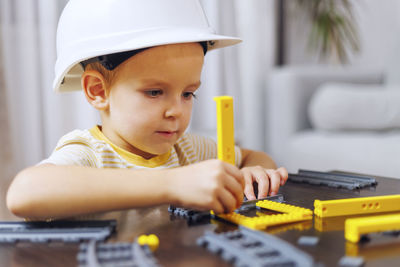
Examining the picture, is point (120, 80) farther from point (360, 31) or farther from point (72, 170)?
point (360, 31)

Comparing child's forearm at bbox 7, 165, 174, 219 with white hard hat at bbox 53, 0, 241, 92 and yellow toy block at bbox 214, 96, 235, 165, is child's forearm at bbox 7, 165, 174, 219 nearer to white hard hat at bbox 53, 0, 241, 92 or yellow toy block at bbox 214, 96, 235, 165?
yellow toy block at bbox 214, 96, 235, 165

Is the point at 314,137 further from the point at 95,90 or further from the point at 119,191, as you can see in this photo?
the point at 119,191

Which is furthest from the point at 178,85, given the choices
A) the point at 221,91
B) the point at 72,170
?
the point at 221,91

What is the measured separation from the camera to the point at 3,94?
5.46ft

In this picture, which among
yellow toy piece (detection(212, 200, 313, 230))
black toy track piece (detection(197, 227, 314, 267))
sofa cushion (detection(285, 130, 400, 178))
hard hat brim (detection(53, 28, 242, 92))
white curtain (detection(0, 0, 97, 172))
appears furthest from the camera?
white curtain (detection(0, 0, 97, 172))

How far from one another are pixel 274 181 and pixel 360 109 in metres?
1.27

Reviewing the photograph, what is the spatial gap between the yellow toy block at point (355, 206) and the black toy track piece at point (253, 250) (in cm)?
13

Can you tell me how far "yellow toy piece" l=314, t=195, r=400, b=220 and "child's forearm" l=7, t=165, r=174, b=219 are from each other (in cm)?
19

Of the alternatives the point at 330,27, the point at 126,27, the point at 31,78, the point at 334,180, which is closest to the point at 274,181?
the point at 334,180

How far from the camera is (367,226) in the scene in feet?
1.41

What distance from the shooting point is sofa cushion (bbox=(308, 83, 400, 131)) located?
180 centimetres

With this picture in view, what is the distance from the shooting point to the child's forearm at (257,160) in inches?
35.2

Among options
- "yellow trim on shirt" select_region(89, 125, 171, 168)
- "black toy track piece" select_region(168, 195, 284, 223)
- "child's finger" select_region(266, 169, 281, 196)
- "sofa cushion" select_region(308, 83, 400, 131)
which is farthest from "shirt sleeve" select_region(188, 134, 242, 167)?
"sofa cushion" select_region(308, 83, 400, 131)

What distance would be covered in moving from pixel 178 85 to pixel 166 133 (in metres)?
0.09
